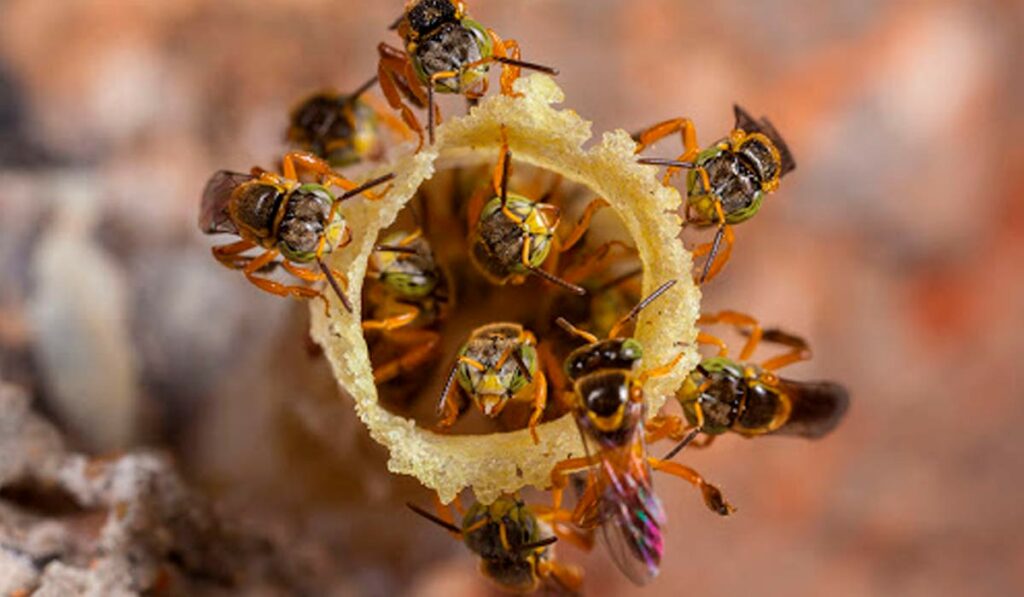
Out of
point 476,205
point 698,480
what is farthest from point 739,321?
point 476,205

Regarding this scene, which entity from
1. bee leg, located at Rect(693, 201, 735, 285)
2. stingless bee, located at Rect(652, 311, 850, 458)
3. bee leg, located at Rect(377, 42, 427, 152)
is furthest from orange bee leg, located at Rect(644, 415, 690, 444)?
bee leg, located at Rect(377, 42, 427, 152)

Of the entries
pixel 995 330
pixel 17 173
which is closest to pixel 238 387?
pixel 17 173

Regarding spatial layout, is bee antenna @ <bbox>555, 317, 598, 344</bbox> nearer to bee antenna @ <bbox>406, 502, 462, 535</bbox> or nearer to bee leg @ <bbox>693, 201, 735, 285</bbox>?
bee leg @ <bbox>693, 201, 735, 285</bbox>

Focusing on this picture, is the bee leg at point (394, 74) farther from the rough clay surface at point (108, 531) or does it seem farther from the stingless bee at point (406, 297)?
the rough clay surface at point (108, 531)

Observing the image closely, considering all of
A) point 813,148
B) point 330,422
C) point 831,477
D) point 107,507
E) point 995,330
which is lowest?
point 107,507

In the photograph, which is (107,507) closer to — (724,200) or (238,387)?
(238,387)

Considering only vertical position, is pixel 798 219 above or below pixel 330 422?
above

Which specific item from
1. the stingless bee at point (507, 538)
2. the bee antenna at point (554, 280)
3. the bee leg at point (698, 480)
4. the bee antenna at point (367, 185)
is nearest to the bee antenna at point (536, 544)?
the stingless bee at point (507, 538)
